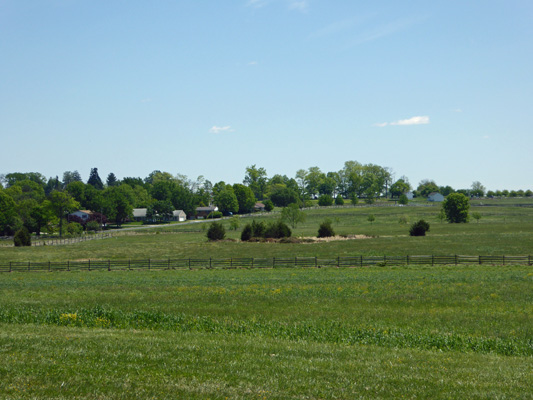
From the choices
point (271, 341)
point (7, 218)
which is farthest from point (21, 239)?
point (271, 341)

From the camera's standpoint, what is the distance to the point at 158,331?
60.9ft

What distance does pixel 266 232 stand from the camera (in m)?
86.3

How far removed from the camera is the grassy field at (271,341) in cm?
1101

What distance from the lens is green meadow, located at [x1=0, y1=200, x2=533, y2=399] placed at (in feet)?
36.2

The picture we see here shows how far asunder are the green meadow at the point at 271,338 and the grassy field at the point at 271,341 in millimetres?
57

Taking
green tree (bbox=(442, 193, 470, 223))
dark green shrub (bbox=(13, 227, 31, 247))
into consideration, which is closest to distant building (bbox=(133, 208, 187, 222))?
dark green shrub (bbox=(13, 227, 31, 247))

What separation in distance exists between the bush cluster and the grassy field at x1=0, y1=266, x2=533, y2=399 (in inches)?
2055

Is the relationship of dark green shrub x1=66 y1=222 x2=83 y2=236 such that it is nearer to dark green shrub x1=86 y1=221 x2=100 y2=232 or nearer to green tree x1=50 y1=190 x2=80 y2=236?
green tree x1=50 y1=190 x2=80 y2=236

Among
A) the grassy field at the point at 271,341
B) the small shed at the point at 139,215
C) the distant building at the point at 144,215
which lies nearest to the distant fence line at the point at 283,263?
the grassy field at the point at 271,341

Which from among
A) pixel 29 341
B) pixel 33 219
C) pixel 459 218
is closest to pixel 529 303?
pixel 29 341

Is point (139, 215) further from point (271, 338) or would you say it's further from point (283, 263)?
point (271, 338)

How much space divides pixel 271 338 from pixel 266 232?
6888 centimetres

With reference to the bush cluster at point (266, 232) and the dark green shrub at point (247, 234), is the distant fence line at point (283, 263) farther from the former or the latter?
the bush cluster at point (266, 232)

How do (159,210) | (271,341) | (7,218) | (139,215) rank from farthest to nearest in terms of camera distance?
(139,215) → (159,210) → (7,218) → (271,341)
